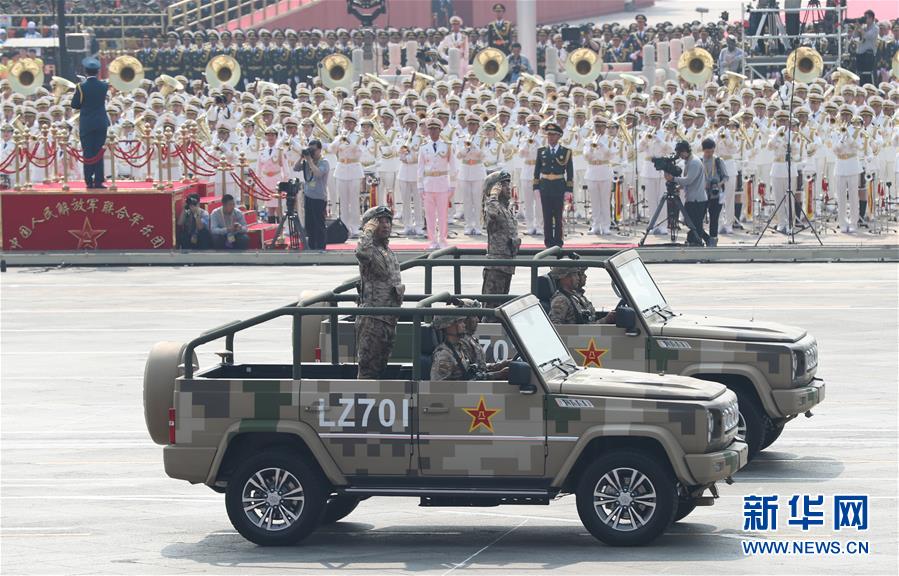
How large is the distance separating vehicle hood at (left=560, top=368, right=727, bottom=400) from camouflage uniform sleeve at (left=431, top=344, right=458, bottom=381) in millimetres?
716

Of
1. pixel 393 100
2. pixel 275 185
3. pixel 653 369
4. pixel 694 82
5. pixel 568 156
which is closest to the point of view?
pixel 653 369

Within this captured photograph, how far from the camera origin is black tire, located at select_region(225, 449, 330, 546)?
40.6 ft

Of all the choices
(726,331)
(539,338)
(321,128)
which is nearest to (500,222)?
(726,331)

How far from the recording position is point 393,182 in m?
36.0

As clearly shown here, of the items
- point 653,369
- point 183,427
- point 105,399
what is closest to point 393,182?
point 105,399

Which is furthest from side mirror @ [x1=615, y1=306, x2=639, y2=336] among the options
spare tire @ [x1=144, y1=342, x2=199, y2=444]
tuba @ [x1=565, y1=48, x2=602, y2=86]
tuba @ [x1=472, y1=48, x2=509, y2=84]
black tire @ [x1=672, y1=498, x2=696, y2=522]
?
tuba @ [x1=472, y1=48, x2=509, y2=84]

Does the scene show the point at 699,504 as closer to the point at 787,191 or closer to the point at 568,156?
the point at 568,156

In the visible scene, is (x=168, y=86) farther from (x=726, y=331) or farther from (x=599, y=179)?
(x=726, y=331)

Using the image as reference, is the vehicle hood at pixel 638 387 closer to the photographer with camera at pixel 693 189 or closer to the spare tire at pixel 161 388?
the spare tire at pixel 161 388

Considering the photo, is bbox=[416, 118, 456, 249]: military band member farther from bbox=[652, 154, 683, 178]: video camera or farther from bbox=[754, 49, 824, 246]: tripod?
bbox=[754, 49, 824, 246]: tripod

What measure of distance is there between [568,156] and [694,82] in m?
11.5

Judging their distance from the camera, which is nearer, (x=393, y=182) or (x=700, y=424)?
(x=700, y=424)

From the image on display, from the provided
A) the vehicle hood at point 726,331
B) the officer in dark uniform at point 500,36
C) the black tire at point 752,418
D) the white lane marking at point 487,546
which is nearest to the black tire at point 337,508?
the white lane marking at point 487,546

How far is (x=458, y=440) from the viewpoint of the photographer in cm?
1227
